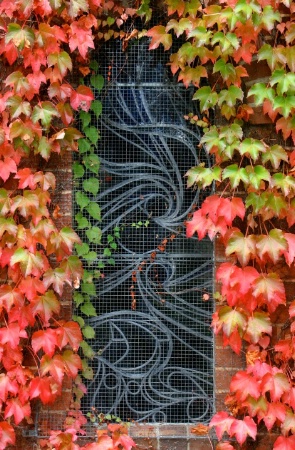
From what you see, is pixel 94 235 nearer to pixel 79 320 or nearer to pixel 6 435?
pixel 79 320

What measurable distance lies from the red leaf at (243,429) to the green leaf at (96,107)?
5.27 ft

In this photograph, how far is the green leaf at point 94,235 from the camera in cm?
291

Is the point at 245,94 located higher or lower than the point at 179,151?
higher

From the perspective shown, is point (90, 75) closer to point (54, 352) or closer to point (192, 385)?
point (54, 352)

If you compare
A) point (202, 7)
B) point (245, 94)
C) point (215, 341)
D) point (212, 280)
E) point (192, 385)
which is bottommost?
point (192, 385)

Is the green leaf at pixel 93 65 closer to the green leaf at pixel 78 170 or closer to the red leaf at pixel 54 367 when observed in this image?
the green leaf at pixel 78 170

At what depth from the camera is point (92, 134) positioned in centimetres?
291

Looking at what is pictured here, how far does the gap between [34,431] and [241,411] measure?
1.00 meters

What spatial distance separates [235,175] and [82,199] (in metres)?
0.77

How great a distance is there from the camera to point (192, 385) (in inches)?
115

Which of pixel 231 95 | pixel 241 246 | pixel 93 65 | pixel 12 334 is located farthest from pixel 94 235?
pixel 231 95

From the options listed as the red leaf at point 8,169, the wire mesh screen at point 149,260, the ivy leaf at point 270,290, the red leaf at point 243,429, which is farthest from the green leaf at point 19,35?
the red leaf at point 243,429

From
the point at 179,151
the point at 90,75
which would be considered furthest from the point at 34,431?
the point at 90,75

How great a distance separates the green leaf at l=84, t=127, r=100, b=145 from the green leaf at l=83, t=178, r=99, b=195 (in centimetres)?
19
